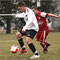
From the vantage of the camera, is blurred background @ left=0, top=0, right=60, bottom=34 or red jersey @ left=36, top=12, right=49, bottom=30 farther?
blurred background @ left=0, top=0, right=60, bottom=34

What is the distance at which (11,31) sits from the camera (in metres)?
26.2

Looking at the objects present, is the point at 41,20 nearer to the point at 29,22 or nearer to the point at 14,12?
the point at 29,22

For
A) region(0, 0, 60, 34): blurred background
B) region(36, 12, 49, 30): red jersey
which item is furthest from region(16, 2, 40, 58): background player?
region(0, 0, 60, 34): blurred background

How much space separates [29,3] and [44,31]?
78.4 ft

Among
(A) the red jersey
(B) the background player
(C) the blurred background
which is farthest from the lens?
(C) the blurred background

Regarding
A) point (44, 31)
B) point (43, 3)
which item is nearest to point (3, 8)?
point (43, 3)

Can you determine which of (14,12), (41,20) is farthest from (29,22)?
(14,12)

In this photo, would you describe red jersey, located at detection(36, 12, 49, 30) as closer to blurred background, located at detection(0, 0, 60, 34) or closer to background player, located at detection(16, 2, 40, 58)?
background player, located at detection(16, 2, 40, 58)

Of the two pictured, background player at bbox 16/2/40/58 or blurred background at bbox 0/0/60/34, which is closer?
background player at bbox 16/2/40/58

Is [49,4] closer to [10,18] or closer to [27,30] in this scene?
[10,18]

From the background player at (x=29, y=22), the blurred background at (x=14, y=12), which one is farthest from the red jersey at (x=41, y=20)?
the blurred background at (x=14, y=12)

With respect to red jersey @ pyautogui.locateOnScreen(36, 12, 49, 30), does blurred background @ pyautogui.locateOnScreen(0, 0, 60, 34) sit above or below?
below

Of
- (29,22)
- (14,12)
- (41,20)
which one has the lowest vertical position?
(14,12)

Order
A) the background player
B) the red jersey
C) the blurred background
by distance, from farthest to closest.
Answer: the blurred background < the red jersey < the background player
